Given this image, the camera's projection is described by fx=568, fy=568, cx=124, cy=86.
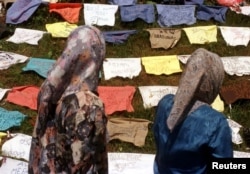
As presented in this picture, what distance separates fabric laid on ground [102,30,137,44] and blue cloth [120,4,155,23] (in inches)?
18.5

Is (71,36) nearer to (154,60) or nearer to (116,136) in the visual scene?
(116,136)

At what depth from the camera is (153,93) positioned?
8.33 metres

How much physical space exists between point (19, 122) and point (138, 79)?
7.06 feet

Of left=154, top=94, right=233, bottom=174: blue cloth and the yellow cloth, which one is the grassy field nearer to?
the yellow cloth

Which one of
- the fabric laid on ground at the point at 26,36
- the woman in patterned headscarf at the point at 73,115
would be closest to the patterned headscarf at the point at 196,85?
the woman in patterned headscarf at the point at 73,115

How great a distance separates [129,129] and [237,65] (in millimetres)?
2551

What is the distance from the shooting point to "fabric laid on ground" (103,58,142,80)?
348 inches

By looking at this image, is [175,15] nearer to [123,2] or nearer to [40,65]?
[123,2]

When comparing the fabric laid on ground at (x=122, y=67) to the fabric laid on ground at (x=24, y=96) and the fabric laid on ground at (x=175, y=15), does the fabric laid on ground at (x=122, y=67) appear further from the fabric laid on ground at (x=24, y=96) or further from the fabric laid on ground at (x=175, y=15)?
the fabric laid on ground at (x=175, y=15)

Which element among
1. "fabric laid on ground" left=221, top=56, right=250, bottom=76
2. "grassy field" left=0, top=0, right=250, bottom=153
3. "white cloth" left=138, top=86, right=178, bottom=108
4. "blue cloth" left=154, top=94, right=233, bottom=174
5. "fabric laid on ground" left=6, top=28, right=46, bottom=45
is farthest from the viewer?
"fabric laid on ground" left=6, top=28, right=46, bottom=45

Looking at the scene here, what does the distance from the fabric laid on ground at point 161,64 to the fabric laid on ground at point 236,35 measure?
1197 millimetres

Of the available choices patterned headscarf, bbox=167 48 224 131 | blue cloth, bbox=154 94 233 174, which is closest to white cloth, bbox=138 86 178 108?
blue cloth, bbox=154 94 233 174

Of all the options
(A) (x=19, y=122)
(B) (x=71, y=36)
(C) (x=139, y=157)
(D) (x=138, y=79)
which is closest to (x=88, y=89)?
(B) (x=71, y=36)

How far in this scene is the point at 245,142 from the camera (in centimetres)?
737
